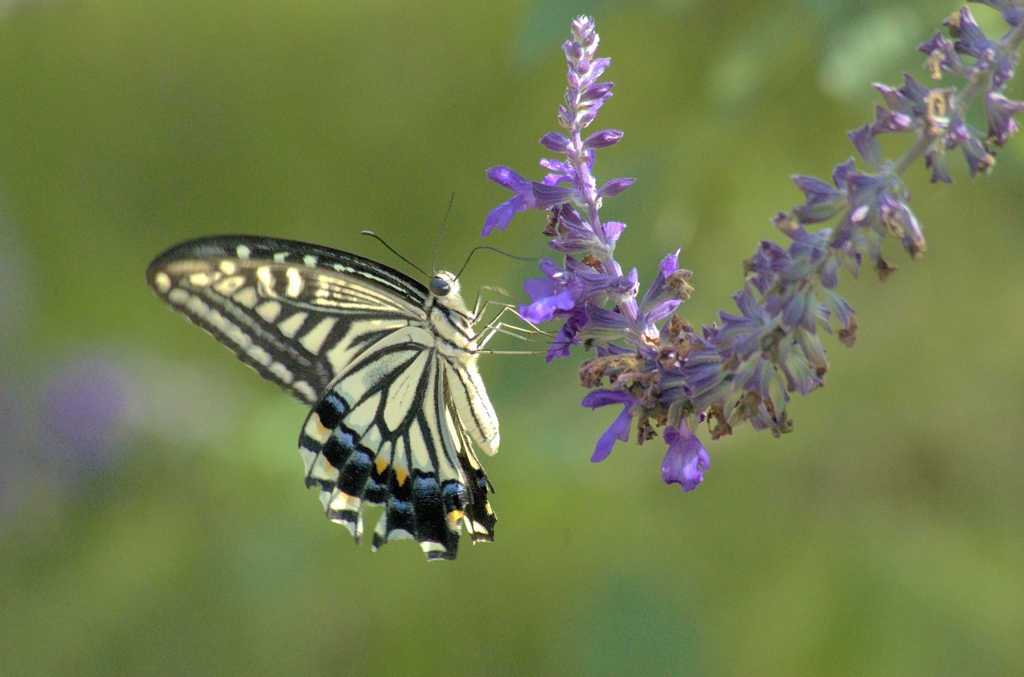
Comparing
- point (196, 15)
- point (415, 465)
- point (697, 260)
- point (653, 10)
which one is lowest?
point (415, 465)

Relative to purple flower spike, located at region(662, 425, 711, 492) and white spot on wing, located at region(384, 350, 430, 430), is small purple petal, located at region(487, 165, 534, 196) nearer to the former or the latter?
purple flower spike, located at region(662, 425, 711, 492)

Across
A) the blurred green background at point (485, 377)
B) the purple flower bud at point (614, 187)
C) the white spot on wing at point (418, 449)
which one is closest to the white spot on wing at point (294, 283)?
the white spot on wing at point (418, 449)

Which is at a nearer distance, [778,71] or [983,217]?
[778,71]

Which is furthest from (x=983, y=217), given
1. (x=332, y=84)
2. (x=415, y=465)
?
(x=332, y=84)

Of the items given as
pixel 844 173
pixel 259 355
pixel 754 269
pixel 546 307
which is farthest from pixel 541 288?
pixel 259 355

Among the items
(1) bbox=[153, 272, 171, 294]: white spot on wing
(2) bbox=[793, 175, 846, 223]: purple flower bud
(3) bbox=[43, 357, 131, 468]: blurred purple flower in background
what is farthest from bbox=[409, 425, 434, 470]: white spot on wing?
(3) bbox=[43, 357, 131, 468]: blurred purple flower in background

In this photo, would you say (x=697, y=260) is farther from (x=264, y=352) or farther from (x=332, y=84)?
(x=332, y=84)

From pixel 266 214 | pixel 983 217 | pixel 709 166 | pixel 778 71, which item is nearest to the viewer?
pixel 778 71

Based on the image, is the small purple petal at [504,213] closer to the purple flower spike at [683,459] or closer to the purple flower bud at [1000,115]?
the purple flower spike at [683,459]
